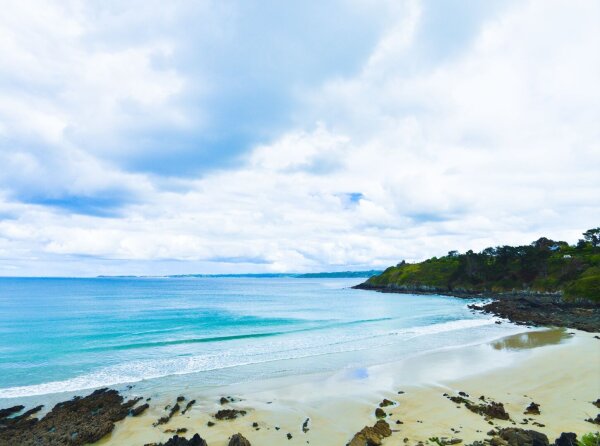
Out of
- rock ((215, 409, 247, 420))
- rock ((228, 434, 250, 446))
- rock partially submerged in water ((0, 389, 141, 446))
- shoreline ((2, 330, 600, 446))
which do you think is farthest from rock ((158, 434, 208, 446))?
rock partially submerged in water ((0, 389, 141, 446))

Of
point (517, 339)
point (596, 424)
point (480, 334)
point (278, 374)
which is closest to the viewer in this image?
point (596, 424)

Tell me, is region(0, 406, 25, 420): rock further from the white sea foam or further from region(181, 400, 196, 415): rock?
region(181, 400, 196, 415): rock

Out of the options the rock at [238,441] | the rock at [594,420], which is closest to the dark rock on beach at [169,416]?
the rock at [238,441]

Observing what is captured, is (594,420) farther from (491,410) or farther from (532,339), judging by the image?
(532,339)

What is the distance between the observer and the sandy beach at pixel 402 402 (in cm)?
1429

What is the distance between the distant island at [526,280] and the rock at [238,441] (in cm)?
4152

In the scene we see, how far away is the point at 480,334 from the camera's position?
38125mm

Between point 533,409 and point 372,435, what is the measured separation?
800cm

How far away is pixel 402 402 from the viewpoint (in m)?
17.7

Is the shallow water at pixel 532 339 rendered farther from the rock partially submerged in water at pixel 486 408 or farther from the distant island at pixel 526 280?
the rock partially submerged in water at pixel 486 408

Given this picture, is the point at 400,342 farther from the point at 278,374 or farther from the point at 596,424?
the point at 596,424

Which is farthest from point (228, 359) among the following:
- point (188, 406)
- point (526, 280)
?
point (526, 280)

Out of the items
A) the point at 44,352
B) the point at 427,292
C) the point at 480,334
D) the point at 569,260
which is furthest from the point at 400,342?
the point at 427,292

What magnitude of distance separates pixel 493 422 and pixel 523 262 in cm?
10251
